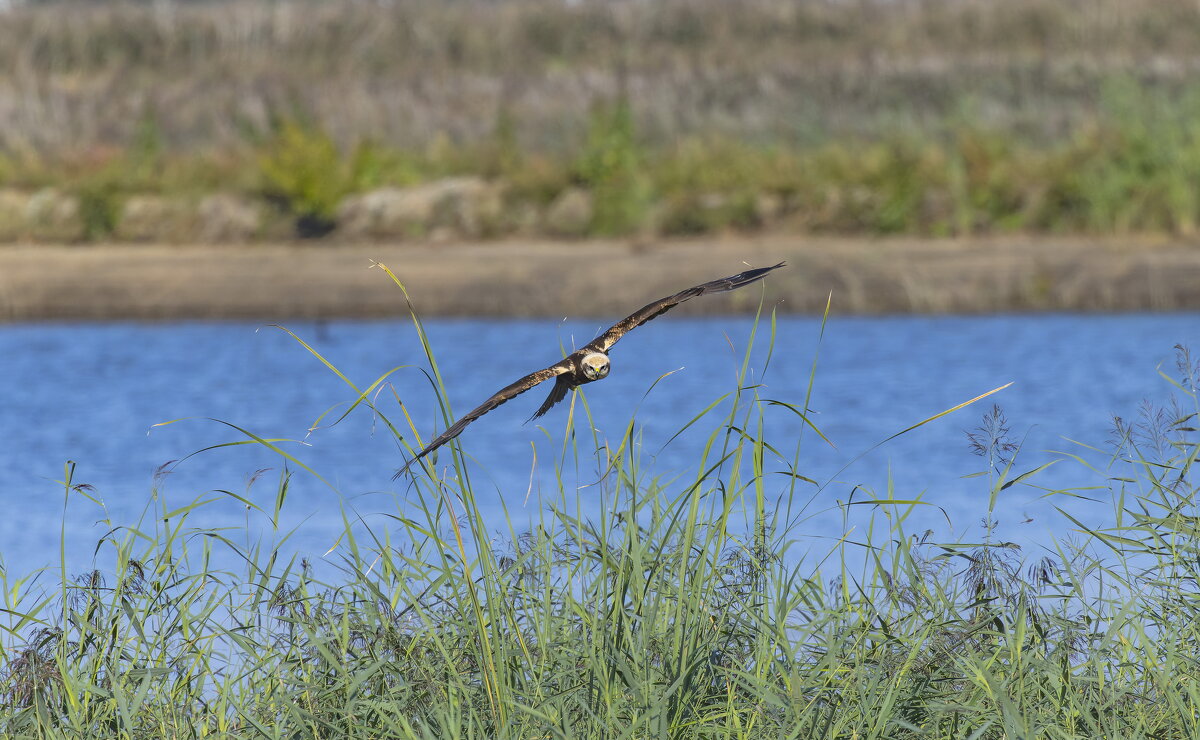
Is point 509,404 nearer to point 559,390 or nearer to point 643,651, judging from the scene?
point 559,390

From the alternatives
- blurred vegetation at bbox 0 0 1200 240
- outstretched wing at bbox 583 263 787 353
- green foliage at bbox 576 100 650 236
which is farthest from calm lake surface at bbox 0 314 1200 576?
blurred vegetation at bbox 0 0 1200 240

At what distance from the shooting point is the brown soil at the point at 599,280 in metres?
12.2

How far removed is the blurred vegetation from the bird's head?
1096cm

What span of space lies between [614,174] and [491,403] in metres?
12.3

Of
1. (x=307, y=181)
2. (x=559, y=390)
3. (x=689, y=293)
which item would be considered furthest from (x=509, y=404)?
(x=307, y=181)

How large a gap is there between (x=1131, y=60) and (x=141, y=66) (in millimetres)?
13446

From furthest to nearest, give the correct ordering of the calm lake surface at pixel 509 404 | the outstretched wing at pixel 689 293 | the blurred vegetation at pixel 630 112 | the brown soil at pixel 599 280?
the blurred vegetation at pixel 630 112 < the brown soil at pixel 599 280 < the calm lake surface at pixel 509 404 < the outstretched wing at pixel 689 293

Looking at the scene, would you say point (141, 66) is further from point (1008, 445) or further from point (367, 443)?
point (1008, 445)

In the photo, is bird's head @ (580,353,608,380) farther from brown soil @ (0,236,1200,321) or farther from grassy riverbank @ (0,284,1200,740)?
brown soil @ (0,236,1200,321)

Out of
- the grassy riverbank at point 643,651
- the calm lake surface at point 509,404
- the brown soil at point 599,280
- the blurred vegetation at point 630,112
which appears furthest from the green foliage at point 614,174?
the grassy riverbank at point 643,651

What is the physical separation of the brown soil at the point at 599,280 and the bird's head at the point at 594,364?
850 cm

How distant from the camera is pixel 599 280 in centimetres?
1259

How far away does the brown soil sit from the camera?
39.9 ft

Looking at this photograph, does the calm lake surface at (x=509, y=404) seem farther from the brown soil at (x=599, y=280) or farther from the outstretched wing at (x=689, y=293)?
the outstretched wing at (x=689, y=293)
